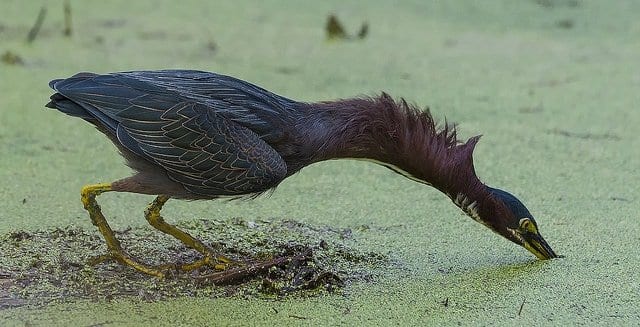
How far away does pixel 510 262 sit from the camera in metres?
3.31

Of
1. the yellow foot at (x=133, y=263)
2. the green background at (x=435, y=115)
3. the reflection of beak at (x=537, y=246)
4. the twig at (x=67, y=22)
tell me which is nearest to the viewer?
the green background at (x=435, y=115)

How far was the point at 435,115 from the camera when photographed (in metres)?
4.78

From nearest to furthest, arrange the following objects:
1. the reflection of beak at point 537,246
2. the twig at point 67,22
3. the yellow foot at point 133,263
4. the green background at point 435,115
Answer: the green background at point 435,115, the yellow foot at point 133,263, the reflection of beak at point 537,246, the twig at point 67,22

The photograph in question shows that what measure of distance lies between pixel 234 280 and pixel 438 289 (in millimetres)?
588

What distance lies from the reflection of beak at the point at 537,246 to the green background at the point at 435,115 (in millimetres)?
50

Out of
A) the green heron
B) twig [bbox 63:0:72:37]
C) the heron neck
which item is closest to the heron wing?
the green heron

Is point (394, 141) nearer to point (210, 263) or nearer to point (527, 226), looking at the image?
point (527, 226)

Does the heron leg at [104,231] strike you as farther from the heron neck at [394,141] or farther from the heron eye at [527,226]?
the heron eye at [527,226]

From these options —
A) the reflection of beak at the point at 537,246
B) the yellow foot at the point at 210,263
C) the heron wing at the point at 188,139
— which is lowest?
the yellow foot at the point at 210,263

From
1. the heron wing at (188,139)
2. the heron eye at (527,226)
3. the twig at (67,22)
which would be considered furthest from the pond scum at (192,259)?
the twig at (67,22)

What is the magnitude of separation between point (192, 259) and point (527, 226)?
3.44 ft

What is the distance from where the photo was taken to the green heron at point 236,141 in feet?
9.78

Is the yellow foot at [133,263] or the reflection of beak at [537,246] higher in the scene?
the reflection of beak at [537,246]

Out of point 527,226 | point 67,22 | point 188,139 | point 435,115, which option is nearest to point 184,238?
point 188,139
